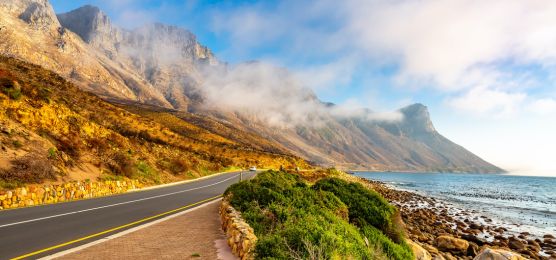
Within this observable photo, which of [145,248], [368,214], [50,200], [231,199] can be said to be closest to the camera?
[145,248]

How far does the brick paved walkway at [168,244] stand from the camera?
8.34 m

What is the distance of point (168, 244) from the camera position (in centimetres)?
941

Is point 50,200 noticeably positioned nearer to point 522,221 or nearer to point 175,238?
point 175,238

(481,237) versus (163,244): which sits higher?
(163,244)

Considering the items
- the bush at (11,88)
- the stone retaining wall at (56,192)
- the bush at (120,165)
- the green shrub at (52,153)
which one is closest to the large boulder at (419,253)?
the stone retaining wall at (56,192)

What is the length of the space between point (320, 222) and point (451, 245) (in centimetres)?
1318

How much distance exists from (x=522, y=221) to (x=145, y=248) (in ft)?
125

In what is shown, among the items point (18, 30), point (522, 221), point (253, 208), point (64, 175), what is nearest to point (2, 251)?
point (253, 208)

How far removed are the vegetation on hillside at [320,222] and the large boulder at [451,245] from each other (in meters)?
4.20

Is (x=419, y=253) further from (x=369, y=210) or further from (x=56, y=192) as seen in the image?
(x=56, y=192)

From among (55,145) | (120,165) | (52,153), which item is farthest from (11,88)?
(120,165)

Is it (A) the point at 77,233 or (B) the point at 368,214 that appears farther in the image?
(B) the point at 368,214

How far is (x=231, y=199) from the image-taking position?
46.9 feet

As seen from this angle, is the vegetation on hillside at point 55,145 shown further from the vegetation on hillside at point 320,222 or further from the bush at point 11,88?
the vegetation on hillside at point 320,222
